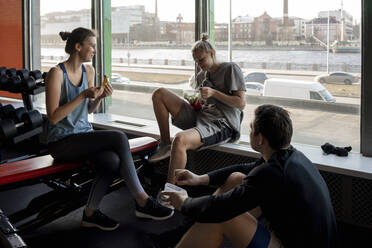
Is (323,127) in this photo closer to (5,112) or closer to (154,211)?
(154,211)

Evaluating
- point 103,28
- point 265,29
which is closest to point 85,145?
point 265,29

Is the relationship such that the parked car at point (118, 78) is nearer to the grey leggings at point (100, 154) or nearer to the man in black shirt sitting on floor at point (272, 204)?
the grey leggings at point (100, 154)

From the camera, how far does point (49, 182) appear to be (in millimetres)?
2064

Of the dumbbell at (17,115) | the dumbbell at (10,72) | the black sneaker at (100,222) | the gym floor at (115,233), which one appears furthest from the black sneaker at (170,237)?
the dumbbell at (10,72)

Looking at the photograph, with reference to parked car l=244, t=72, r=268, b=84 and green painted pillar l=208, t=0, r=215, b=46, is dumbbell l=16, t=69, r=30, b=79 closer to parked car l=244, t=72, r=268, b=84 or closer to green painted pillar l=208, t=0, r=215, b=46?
green painted pillar l=208, t=0, r=215, b=46

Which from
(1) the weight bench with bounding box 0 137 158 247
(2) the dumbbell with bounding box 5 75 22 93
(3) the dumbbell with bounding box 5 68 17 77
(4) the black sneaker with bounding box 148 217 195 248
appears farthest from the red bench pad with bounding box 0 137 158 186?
(3) the dumbbell with bounding box 5 68 17 77

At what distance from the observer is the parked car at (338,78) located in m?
2.18

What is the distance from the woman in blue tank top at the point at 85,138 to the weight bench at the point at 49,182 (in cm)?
6

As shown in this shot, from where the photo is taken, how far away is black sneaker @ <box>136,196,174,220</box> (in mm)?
2041

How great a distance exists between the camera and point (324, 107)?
233 centimetres

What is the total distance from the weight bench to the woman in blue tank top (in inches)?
2.5

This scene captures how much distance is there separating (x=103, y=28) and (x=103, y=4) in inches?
7.4

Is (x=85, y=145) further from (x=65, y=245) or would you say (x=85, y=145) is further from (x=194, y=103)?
(x=194, y=103)

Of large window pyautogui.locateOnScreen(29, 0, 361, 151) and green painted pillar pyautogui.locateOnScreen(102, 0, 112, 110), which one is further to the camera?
green painted pillar pyautogui.locateOnScreen(102, 0, 112, 110)
